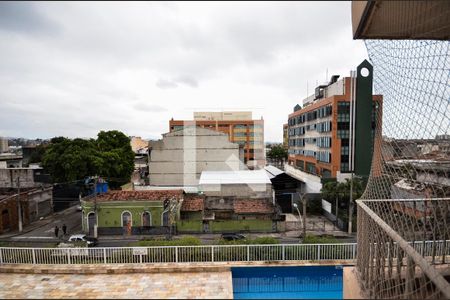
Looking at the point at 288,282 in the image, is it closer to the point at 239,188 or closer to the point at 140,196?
the point at 239,188

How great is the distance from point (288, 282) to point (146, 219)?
372 inches

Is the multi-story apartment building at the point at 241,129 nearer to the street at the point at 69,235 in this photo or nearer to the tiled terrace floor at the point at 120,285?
the street at the point at 69,235

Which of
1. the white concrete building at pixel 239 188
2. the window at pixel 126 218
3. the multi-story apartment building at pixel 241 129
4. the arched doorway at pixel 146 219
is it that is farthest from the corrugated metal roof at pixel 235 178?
the multi-story apartment building at pixel 241 129

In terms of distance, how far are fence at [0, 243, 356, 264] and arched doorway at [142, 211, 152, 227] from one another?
22.0ft

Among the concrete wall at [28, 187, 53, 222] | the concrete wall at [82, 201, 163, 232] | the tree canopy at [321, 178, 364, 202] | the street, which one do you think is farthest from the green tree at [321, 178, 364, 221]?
the concrete wall at [28, 187, 53, 222]

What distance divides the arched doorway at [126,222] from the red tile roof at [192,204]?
9.75 feet

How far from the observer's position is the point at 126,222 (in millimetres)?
15180

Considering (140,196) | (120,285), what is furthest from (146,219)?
(120,285)

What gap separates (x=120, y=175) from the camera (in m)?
24.2

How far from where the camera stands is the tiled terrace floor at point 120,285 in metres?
6.76

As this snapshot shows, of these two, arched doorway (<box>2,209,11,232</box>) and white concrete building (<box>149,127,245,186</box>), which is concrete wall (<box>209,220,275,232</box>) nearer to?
white concrete building (<box>149,127,245,186</box>)

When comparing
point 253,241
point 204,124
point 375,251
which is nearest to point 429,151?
point 375,251

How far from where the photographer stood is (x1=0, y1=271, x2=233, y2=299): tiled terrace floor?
6.76 m

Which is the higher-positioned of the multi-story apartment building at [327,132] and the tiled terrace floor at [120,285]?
the multi-story apartment building at [327,132]
